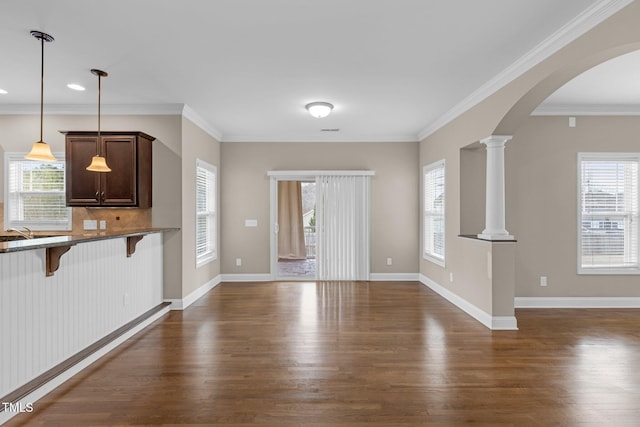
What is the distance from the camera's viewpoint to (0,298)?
2203mm

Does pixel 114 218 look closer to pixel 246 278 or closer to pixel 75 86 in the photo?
pixel 75 86

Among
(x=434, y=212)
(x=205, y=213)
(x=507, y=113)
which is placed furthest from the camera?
(x=434, y=212)

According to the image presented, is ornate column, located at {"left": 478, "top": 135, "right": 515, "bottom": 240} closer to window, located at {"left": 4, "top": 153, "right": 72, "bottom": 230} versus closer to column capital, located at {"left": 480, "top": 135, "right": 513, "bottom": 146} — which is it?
column capital, located at {"left": 480, "top": 135, "right": 513, "bottom": 146}

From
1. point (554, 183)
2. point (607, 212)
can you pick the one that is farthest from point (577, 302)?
point (554, 183)

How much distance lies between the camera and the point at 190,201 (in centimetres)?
493

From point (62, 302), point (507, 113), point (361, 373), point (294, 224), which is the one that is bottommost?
point (361, 373)

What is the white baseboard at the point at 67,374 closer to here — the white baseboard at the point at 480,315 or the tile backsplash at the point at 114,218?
the tile backsplash at the point at 114,218

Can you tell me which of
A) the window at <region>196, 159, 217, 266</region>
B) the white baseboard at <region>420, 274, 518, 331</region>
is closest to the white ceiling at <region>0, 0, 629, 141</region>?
the window at <region>196, 159, 217, 266</region>

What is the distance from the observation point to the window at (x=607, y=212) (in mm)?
4691

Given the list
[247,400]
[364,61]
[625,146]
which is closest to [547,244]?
[625,146]

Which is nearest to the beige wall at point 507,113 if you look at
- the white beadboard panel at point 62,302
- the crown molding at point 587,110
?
the crown molding at point 587,110

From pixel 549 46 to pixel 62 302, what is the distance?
4.42 metres

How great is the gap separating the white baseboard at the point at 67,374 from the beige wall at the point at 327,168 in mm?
2720

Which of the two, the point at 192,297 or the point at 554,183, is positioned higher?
the point at 554,183
